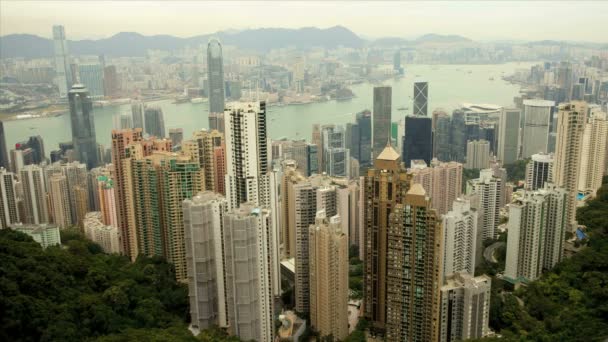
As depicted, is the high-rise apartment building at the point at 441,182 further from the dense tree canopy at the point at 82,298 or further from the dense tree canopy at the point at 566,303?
the dense tree canopy at the point at 82,298

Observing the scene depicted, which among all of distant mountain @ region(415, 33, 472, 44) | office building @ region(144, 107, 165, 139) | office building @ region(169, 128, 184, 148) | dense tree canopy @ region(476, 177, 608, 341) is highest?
distant mountain @ region(415, 33, 472, 44)

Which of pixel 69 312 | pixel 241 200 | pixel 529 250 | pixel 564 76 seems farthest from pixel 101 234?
pixel 564 76

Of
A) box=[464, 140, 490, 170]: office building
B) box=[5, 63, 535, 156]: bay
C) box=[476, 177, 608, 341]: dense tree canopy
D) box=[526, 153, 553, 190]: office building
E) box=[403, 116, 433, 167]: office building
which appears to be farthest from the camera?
box=[464, 140, 490, 170]: office building

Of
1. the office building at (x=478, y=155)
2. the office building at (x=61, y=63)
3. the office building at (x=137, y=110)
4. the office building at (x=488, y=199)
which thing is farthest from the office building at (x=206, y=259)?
the office building at (x=478, y=155)

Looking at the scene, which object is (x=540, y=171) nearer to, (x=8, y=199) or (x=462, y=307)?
(x=462, y=307)

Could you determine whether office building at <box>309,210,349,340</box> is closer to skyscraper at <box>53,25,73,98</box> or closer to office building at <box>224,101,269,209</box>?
office building at <box>224,101,269,209</box>

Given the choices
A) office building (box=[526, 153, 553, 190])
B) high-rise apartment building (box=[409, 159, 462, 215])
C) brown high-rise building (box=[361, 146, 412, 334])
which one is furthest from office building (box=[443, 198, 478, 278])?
office building (box=[526, 153, 553, 190])
